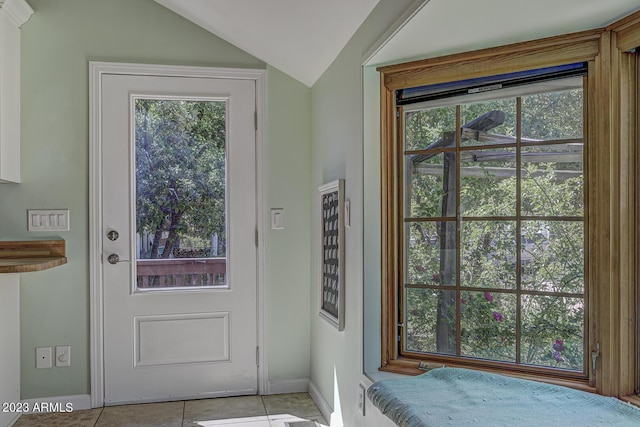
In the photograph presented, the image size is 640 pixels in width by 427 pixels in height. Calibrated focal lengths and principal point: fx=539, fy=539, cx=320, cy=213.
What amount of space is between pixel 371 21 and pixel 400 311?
1178mm

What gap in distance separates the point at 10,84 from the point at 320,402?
2.39 meters

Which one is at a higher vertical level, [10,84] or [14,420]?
[10,84]

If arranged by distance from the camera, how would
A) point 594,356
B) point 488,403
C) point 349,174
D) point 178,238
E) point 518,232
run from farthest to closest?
point 178,238 → point 349,174 → point 518,232 → point 594,356 → point 488,403

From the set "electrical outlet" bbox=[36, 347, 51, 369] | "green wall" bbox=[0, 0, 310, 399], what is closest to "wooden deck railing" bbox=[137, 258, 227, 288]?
"green wall" bbox=[0, 0, 310, 399]

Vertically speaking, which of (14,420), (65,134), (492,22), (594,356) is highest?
(492,22)

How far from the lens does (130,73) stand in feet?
10.2

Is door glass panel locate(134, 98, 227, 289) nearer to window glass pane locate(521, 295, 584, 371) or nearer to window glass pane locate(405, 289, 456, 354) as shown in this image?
window glass pane locate(405, 289, 456, 354)

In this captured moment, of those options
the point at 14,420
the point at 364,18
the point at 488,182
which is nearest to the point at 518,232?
the point at 488,182

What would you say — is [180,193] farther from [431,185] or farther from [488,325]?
[488,325]

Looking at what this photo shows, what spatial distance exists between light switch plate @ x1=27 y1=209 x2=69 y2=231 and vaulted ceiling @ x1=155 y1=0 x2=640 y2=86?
4.39 feet

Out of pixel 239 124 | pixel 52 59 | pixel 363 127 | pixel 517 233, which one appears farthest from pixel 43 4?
pixel 517 233

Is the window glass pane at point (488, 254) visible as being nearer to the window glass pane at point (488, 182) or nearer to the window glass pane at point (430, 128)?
the window glass pane at point (488, 182)

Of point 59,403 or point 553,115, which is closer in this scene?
point 553,115

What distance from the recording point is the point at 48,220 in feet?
9.84
